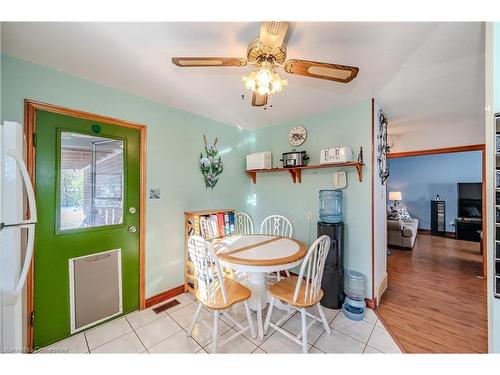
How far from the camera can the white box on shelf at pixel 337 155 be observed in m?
2.30

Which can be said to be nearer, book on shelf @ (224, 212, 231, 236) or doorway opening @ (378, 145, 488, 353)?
doorway opening @ (378, 145, 488, 353)

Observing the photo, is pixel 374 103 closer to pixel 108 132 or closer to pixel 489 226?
pixel 489 226

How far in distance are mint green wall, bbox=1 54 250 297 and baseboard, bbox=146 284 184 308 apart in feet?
0.17

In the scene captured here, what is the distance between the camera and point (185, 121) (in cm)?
266

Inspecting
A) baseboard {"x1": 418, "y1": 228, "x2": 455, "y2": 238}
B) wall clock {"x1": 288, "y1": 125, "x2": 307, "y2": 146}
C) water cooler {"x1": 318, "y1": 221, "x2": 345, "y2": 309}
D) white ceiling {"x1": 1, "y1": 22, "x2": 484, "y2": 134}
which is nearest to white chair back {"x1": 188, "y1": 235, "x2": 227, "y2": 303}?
water cooler {"x1": 318, "y1": 221, "x2": 345, "y2": 309}

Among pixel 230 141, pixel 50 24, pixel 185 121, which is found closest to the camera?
pixel 50 24

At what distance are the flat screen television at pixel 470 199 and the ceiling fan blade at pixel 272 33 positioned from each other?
7.37 m

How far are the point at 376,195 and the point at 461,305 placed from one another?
1.55 metres

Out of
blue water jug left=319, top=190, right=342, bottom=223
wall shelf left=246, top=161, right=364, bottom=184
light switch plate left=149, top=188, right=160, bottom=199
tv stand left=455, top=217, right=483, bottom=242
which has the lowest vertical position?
tv stand left=455, top=217, right=483, bottom=242

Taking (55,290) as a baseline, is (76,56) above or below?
above

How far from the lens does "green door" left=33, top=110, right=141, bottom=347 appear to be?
1692 millimetres

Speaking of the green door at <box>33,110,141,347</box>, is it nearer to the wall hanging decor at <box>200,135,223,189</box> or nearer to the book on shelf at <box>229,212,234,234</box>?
the wall hanging decor at <box>200,135,223,189</box>

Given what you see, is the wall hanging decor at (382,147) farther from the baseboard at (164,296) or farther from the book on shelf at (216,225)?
the baseboard at (164,296)
